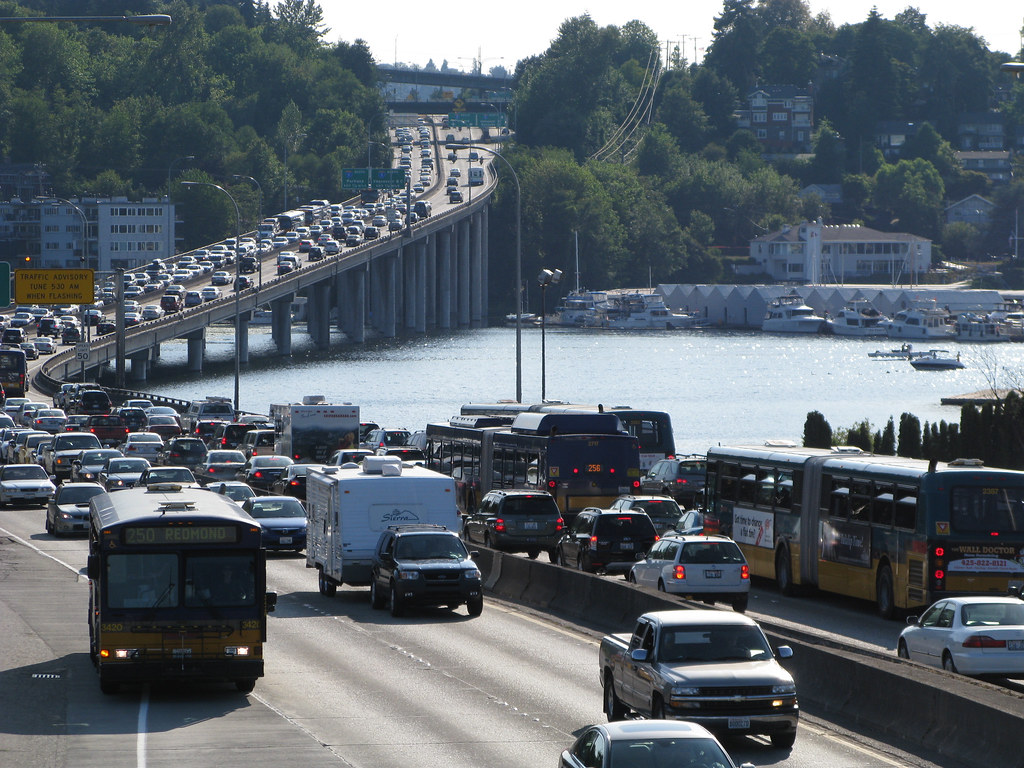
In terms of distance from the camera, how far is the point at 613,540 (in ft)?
112

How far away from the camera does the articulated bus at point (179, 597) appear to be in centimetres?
2025

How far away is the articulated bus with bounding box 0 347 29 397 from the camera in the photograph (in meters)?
103

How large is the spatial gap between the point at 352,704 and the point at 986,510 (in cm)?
1173

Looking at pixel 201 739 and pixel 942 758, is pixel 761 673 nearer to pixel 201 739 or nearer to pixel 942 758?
pixel 942 758

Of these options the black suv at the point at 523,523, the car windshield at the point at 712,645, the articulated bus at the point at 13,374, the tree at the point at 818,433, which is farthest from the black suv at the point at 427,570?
the articulated bus at the point at 13,374

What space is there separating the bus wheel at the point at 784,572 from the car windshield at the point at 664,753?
20375mm

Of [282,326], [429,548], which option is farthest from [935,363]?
[429,548]

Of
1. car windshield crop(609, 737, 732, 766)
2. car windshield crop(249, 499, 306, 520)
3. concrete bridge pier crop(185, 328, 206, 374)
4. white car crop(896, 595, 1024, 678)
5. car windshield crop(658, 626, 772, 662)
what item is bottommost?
concrete bridge pier crop(185, 328, 206, 374)

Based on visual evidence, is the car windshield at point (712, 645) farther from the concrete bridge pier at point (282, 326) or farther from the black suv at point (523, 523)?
the concrete bridge pier at point (282, 326)

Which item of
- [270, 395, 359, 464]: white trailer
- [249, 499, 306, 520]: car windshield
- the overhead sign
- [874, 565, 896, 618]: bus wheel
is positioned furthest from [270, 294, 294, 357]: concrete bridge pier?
[874, 565, 896, 618]: bus wheel

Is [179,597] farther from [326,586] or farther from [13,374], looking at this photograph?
[13,374]

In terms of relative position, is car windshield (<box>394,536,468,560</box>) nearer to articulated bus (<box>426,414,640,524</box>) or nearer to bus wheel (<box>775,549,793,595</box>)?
bus wheel (<box>775,549,793,595</box>)

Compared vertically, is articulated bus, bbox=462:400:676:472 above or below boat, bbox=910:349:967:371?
above

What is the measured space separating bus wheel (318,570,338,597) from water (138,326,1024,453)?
56879 mm
